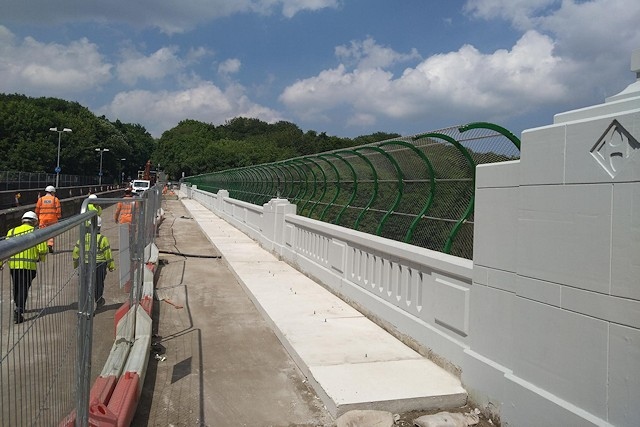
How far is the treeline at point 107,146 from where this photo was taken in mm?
71625

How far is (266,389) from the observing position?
4992 mm

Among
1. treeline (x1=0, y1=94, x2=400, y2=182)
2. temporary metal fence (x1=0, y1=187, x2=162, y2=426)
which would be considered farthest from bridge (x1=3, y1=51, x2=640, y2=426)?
treeline (x1=0, y1=94, x2=400, y2=182)

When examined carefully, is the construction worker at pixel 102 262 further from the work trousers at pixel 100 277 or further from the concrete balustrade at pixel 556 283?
the concrete balustrade at pixel 556 283

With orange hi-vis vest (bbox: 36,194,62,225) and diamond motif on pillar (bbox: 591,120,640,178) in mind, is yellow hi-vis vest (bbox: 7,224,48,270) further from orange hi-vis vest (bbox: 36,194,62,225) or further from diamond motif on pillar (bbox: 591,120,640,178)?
orange hi-vis vest (bbox: 36,194,62,225)

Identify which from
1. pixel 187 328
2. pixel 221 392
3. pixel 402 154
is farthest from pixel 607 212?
pixel 187 328

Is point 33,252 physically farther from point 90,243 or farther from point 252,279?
point 252,279

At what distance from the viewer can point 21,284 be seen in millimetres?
2305

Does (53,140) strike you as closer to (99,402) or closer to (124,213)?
(124,213)

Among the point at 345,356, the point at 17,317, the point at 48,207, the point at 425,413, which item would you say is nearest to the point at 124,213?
the point at 345,356

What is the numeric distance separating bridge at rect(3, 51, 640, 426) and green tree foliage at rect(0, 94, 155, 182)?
2924 inches

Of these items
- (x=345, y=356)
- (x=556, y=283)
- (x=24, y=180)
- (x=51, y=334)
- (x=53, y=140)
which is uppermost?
(x=53, y=140)

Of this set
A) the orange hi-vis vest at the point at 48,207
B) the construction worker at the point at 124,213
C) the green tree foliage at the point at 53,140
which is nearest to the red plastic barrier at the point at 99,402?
the construction worker at the point at 124,213

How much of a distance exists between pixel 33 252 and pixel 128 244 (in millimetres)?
3693

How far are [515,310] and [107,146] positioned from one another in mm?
102476
